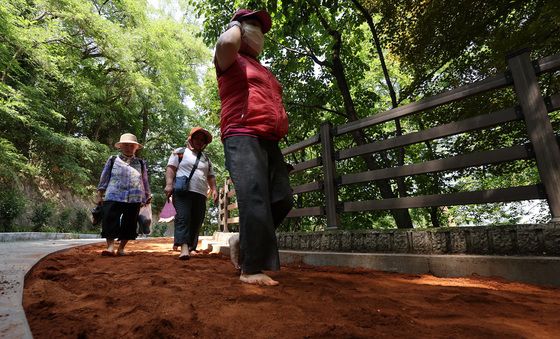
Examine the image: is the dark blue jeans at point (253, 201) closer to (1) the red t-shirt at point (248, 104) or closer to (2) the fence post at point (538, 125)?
(1) the red t-shirt at point (248, 104)

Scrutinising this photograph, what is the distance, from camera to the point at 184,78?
21.3 metres

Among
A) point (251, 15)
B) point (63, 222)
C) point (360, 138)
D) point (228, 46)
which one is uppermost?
point (360, 138)

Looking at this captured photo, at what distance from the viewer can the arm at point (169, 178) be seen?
452 centimetres

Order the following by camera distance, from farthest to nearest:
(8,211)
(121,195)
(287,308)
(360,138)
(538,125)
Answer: (8,211)
(360,138)
(121,195)
(538,125)
(287,308)

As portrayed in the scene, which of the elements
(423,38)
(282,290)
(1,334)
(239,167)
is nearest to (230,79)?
(239,167)

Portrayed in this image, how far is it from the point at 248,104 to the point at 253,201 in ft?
2.44

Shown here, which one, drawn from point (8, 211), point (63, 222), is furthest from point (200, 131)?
point (63, 222)

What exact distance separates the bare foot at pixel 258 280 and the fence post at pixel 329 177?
1989mm

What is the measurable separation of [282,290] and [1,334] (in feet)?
4.56

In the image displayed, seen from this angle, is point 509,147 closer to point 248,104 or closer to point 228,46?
point 248,104

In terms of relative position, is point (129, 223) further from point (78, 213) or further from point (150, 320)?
point (78, 213)

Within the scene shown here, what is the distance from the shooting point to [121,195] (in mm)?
4664

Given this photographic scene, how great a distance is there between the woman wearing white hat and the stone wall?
2578 millimetres

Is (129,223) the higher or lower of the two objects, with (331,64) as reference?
lower
